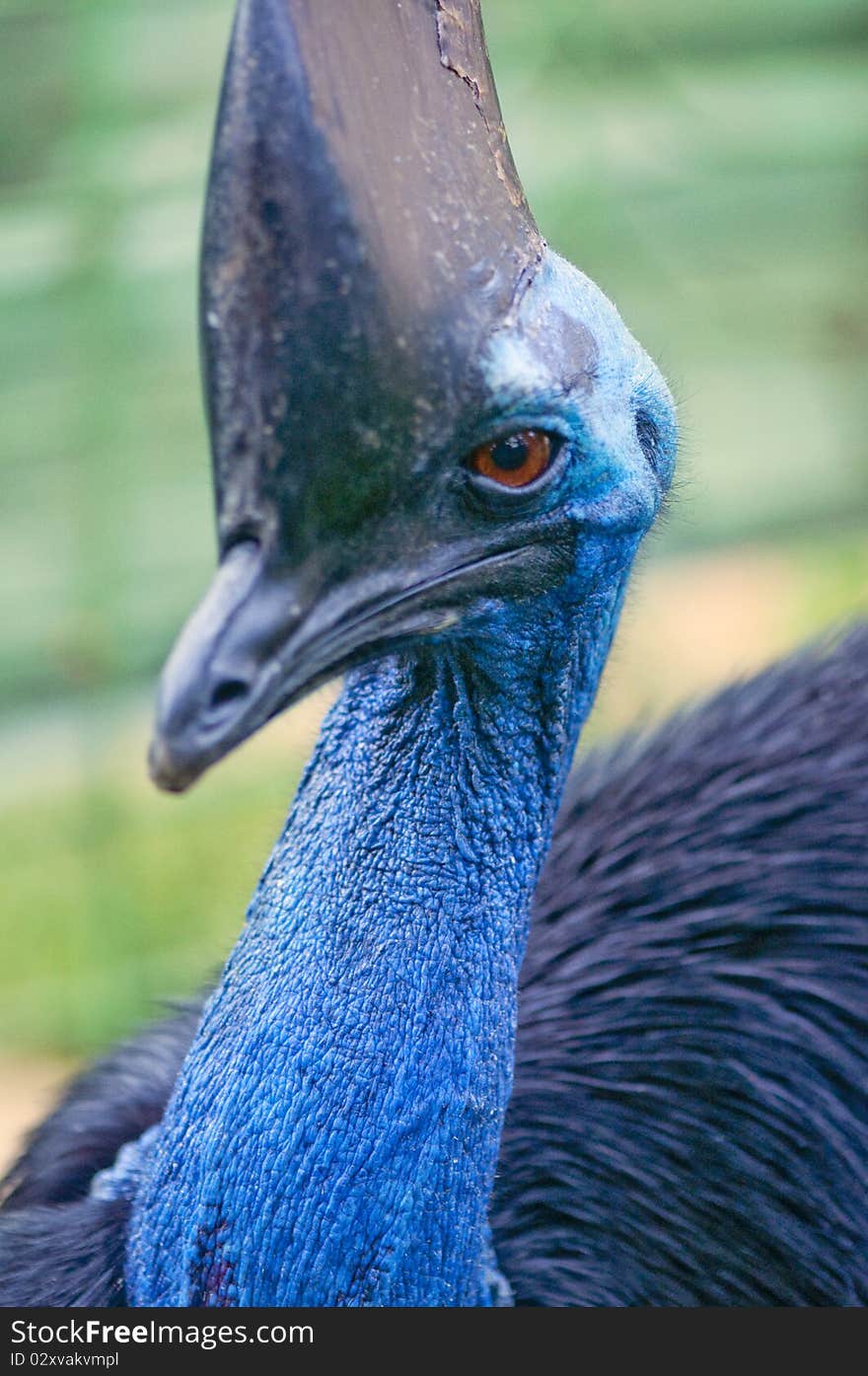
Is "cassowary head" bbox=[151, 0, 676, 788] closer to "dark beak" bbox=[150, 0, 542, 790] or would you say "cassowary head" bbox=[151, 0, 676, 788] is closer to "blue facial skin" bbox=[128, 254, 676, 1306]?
"dark beak" bbox=[150, 0, 542, 790]

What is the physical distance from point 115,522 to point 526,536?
6.70 ft

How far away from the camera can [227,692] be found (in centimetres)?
132

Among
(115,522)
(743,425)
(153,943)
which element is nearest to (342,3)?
(115,522)

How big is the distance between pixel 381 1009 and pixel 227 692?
453 millimetres

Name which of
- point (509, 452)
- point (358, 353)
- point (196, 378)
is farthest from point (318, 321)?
point (196, 378)

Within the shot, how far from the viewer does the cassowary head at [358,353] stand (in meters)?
1.32

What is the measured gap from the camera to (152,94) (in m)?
3.41

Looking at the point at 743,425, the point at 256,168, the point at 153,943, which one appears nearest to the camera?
the point at 256,168

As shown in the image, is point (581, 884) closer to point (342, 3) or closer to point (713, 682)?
point (342, 3)

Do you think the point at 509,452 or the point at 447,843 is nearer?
the point at 509,452

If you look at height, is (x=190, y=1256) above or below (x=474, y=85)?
below

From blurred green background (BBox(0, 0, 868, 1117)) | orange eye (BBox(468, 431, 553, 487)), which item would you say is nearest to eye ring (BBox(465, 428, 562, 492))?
orange eye (BBox(468, 431, 553, 487))

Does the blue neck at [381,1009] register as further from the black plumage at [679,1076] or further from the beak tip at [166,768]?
the beak tip at [166,768]

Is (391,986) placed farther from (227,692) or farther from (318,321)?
(318,321)
